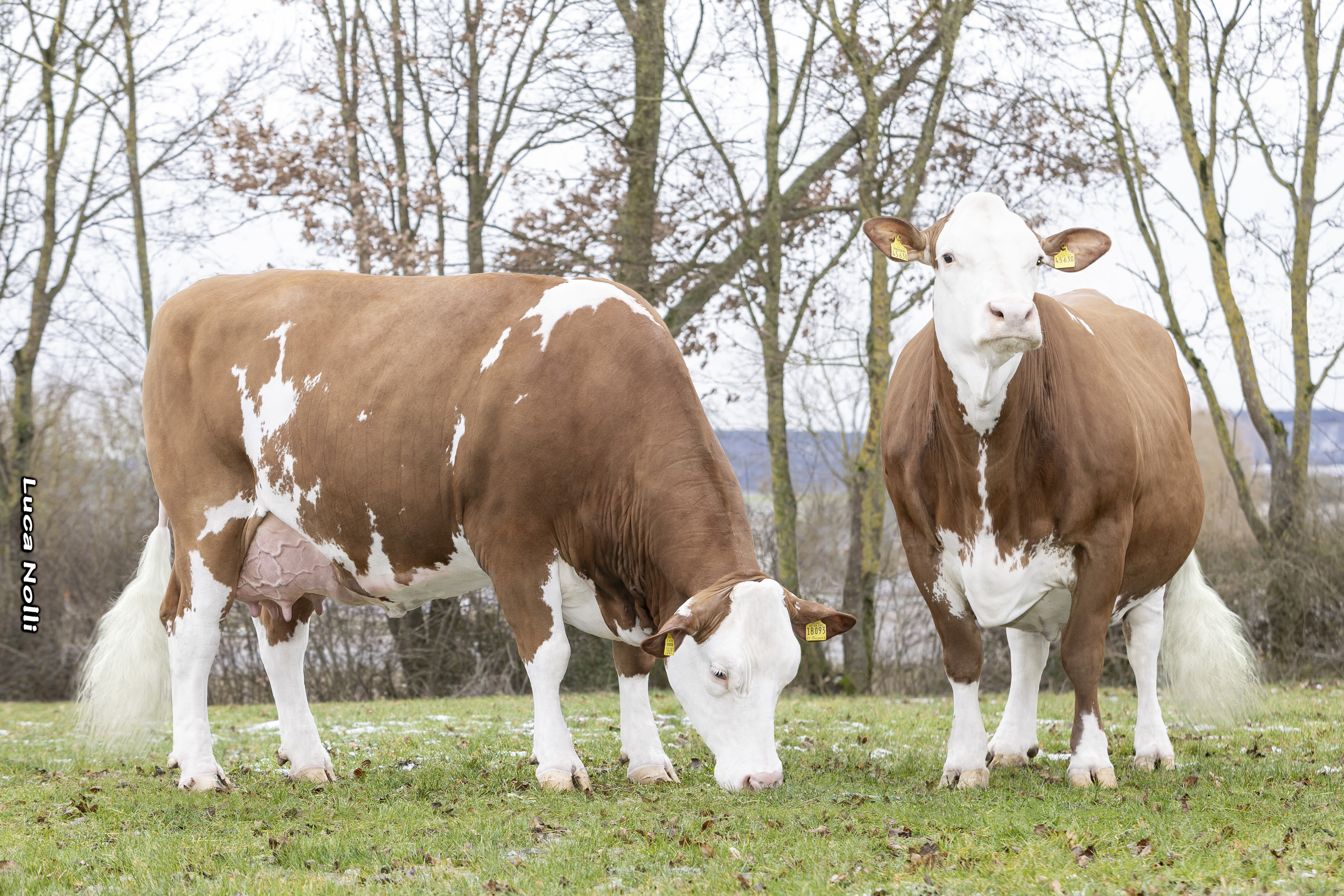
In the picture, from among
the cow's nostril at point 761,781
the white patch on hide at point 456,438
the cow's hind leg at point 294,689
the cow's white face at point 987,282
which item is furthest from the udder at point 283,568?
the cow's white face at point 987,282

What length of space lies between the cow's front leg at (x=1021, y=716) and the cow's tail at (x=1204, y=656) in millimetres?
872

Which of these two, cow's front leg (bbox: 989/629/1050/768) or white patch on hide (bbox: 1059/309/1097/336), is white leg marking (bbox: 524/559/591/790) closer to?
cow's front leg (bbox: 989/629/1050/768)

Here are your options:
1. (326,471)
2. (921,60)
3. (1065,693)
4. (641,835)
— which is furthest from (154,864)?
(921,60)

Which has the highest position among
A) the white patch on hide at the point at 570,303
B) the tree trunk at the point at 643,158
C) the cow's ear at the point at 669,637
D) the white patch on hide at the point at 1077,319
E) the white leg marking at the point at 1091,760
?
the tree trunk at the point at 643,158

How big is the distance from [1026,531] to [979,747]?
39.4 inches

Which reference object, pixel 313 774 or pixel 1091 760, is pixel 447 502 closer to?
pixel 313 774

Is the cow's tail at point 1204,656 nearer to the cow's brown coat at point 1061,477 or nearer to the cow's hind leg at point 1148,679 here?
the cow's hind leg at point 1148,679

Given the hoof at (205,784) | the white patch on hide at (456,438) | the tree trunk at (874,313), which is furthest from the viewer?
the tree trunk at (874,313)

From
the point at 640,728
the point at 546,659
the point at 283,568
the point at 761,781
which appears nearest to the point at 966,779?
the point at 761,781

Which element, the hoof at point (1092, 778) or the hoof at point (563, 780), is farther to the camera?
the hoof at point (563, 780)

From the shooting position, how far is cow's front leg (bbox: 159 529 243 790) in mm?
5906

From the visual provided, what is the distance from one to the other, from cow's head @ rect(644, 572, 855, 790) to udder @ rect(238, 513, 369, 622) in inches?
80.2

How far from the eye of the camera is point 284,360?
20.3 ft

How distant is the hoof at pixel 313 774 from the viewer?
241 inches
